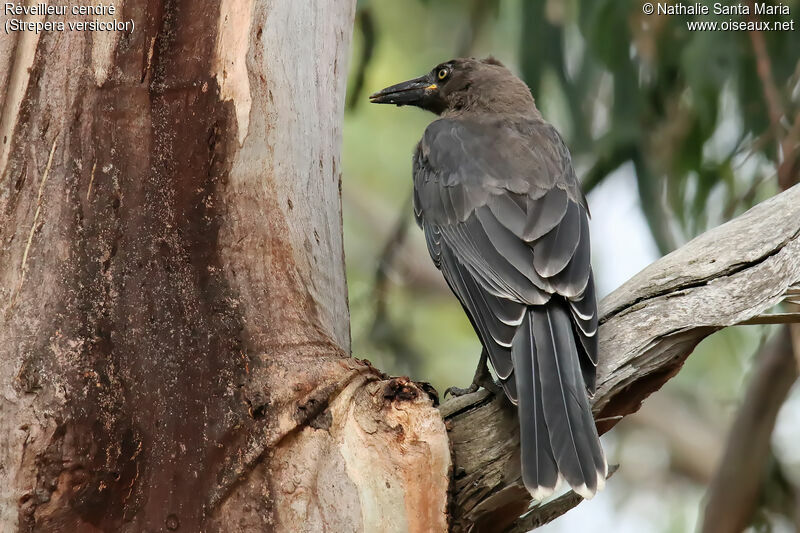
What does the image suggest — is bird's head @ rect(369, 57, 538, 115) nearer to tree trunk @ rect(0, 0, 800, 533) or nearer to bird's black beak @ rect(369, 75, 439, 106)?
bird's black beak @ rect(369, 75, 439, 106)

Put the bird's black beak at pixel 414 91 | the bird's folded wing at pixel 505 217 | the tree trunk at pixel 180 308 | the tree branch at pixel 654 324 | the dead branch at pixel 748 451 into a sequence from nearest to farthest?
the tree trunk at pixel 180 308
the tree branch at pixel 654 324
the bird's folded wing at pixel 505 217
the dead branch at pixel 748 451
the bird's black beak at pixel 414 91

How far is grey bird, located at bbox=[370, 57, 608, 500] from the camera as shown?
2.31 metres

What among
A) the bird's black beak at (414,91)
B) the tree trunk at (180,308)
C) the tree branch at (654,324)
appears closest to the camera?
the tree trunk at (180,308)

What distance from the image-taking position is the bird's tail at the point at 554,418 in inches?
86.1

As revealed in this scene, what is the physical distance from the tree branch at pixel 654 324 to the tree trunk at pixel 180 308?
0.16 meters

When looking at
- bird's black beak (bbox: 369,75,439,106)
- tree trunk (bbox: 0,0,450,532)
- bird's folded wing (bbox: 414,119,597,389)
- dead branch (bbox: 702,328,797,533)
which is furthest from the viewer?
bird's black beak (bbox: 369,75,439,106)

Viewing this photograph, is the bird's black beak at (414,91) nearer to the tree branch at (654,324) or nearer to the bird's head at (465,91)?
the bird's head at (465,91)

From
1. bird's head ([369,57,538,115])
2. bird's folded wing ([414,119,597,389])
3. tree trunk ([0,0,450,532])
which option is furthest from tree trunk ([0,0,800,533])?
bird's head ([369,57,538,115])

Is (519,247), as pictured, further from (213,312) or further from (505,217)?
(213,312)

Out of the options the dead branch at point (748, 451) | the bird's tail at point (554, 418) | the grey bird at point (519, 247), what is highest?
the grey bird at point (519, 247)

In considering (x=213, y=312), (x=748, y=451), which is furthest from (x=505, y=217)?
(x=748, y=451)

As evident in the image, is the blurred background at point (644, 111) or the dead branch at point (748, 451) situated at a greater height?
the blurred background at point (644, 111)

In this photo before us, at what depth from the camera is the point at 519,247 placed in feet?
9.40

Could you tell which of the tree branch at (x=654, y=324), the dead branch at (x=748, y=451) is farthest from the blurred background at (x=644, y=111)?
the tree branch at (x=654, y=324)
